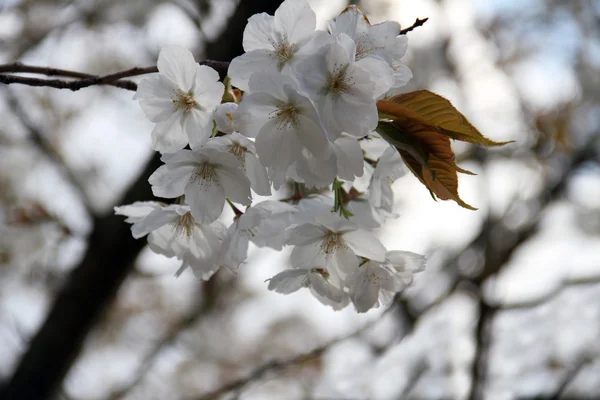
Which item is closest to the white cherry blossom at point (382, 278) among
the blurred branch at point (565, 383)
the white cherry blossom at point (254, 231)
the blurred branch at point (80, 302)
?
the white cherry blossom at point (254, 231)

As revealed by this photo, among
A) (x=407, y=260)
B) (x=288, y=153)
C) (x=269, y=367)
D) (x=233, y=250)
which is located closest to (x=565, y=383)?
(x=269, y=367)

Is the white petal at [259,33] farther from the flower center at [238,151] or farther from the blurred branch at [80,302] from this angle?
the blurred branch at [80,302]

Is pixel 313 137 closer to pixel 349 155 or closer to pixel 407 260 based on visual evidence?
pixel 349 155

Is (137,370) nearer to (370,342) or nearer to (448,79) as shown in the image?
(370,342)

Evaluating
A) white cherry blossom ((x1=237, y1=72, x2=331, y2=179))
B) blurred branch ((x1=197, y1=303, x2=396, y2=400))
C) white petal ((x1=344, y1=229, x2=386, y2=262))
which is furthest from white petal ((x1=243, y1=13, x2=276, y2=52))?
blurred branch ((x1=197, y1=303, x2=396, y2=400))

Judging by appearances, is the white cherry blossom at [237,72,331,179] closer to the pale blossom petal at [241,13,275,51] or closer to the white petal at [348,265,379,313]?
the pale blossom petal at [241,13,275,51]

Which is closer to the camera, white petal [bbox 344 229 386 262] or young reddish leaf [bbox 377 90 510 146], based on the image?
→ young reddish leaf [bbox 377 90 510 146]
